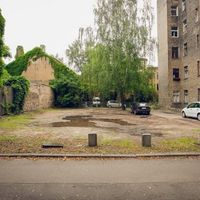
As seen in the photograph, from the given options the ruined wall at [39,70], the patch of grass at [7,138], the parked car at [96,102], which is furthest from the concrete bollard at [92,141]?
the parked car at [96,102]

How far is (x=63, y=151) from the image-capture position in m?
9.44

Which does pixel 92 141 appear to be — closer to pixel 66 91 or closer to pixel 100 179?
pixel 100 179

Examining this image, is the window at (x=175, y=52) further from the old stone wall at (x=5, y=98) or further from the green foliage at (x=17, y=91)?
the old stone wall at (x=5, y=98)

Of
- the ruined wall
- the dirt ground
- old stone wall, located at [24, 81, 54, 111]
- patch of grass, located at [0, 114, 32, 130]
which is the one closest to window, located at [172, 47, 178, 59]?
old stone wall, located at [24, 81, 54, 111]

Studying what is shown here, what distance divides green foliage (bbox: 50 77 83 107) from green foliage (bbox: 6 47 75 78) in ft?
8.09

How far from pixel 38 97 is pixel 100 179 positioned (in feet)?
98.7

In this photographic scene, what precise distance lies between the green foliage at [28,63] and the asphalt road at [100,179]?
38582 mm

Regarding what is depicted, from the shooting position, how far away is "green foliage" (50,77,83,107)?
141 feet

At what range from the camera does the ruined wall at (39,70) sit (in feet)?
149

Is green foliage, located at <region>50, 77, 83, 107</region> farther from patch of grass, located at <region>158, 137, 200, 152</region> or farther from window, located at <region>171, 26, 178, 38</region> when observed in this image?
patch of grass, located at <region>158, 137, 200, 152</region>

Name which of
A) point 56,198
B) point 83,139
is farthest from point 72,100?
point 56,198

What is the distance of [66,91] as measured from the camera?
143ft

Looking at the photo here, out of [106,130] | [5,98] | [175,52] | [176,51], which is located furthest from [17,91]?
[176,51]

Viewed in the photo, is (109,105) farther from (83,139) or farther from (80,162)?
(80,162)
